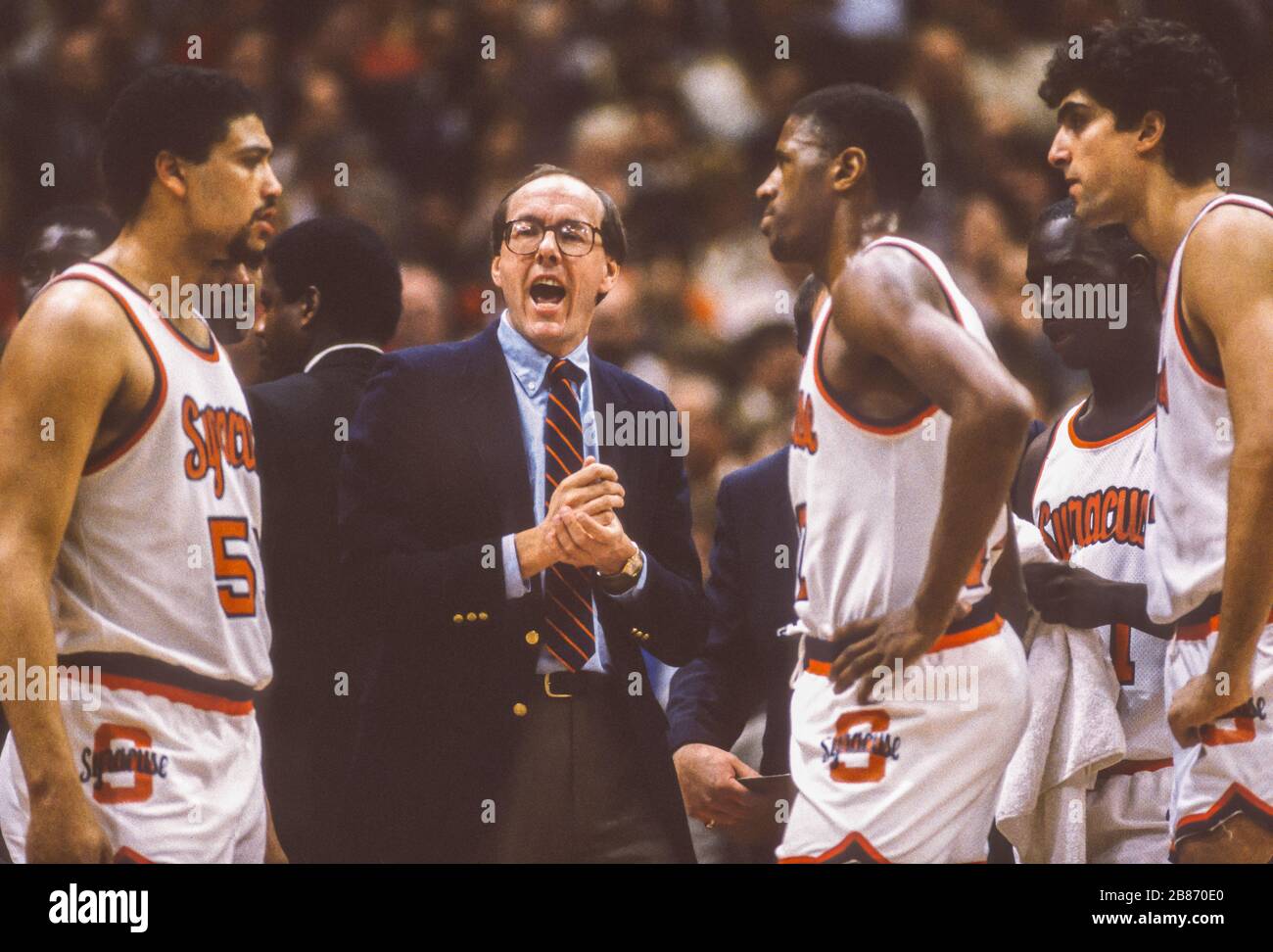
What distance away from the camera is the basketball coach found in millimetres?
3383

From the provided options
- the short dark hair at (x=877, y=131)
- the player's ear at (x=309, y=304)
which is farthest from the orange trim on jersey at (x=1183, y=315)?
the player's ear at (x=309, y=304)

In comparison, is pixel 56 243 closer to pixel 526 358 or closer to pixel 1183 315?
pixel 526 358

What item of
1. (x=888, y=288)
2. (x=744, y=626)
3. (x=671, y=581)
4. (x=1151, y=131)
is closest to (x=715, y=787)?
(x=744, y=626)

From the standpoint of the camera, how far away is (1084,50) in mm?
3574

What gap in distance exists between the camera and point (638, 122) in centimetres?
386

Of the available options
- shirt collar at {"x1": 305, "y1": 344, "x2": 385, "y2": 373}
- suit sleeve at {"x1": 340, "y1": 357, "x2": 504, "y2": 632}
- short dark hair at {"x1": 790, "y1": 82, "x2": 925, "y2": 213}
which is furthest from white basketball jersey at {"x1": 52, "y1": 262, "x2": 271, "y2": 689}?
short dark hair at {"x1": 790, "y1": 82, "x2": 925, "y2": 213}

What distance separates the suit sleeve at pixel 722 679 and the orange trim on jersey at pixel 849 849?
0.46m

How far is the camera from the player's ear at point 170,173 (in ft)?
10.5

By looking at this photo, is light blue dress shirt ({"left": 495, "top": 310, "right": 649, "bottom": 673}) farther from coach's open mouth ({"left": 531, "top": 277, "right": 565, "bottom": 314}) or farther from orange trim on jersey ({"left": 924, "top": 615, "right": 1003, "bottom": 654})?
orange trim on jersey ({"left": 924, "top": 615, "right": 1003, "bottom": 654})

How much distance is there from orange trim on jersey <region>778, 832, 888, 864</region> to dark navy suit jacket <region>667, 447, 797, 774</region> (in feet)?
1.29

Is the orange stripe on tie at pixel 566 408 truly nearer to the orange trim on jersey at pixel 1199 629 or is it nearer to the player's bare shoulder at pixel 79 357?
the player's bare shoulder at pixel 79 357

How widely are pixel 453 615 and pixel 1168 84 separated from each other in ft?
6.16

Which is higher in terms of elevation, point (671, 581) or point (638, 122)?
point (638, 122)
